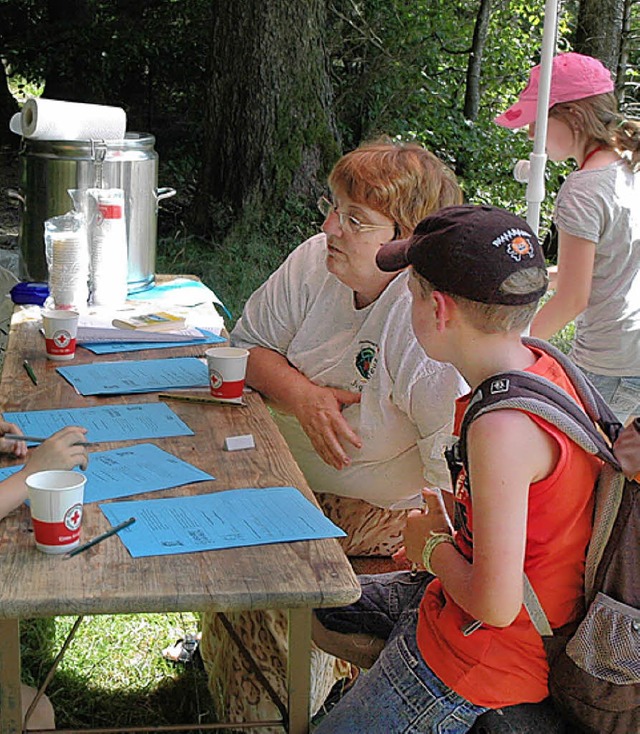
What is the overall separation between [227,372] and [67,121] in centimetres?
136

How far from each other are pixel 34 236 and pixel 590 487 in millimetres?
2477

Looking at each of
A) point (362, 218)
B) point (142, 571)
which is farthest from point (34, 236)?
point (142, 571)

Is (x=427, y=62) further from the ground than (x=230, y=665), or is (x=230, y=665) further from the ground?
(x=427, y=62)

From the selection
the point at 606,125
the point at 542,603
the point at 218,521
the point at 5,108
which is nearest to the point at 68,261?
the point at 218,521

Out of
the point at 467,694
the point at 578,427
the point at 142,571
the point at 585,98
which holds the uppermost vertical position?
the point at 585,98

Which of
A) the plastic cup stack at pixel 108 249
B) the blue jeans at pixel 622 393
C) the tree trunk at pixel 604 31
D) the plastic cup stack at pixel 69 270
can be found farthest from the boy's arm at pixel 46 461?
the tree trunk at pixel 604 31

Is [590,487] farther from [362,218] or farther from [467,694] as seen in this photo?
[362,218]

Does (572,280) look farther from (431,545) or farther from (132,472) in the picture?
(132,472)

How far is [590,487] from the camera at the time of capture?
1677 mm

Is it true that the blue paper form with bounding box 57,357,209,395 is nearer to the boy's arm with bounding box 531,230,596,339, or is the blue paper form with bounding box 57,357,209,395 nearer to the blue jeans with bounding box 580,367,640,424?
the boy's arm with bounding box 531,230,596,339

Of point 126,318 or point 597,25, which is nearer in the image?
point 126,318

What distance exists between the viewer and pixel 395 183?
2.51 meters

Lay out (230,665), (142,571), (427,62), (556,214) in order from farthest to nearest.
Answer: (427,62) < (556,214) < (230,665) < (142,571)

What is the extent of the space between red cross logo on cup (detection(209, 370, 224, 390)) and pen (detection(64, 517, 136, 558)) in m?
0.72
